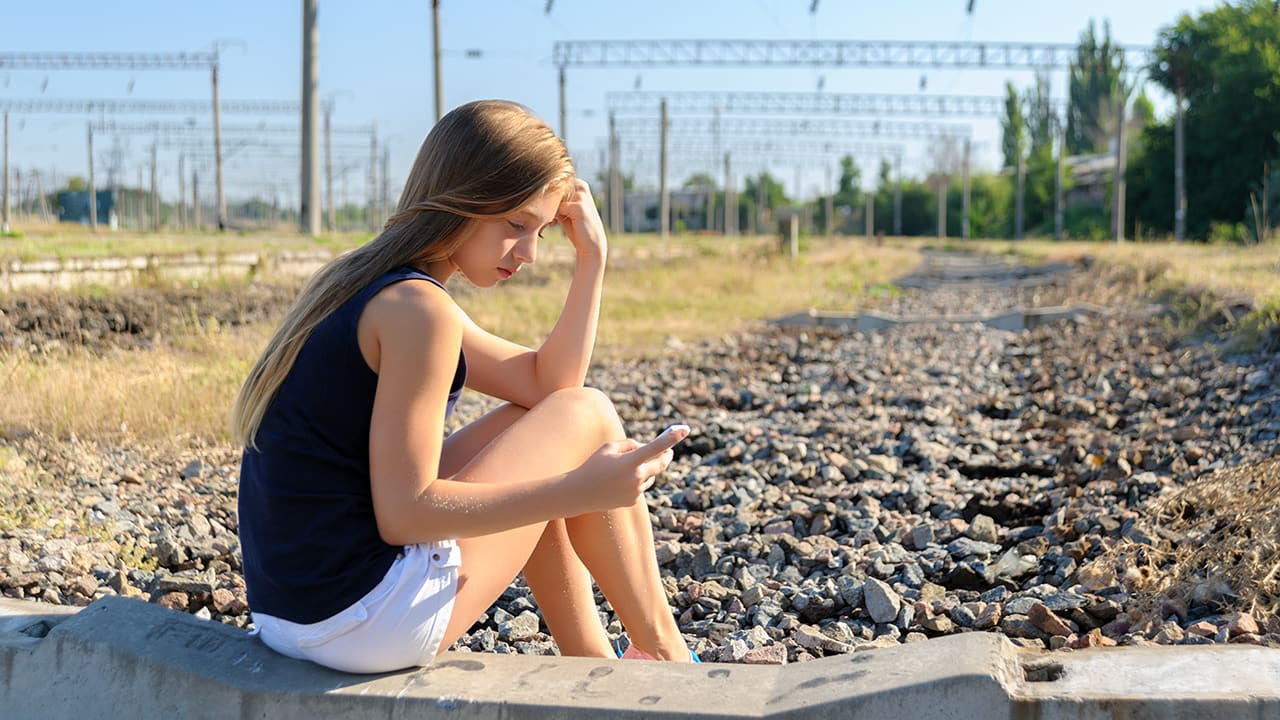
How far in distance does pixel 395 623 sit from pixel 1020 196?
170 feet

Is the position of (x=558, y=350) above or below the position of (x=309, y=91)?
below

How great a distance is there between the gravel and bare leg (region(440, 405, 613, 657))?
53 cm

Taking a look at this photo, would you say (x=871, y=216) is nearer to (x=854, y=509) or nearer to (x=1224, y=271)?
(x=1224, y=271)

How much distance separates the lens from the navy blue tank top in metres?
1.94

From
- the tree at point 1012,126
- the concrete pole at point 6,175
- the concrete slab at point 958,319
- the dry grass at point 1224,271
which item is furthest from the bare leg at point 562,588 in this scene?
the tree at point 1012,126

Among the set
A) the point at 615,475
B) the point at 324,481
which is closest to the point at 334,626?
the point at 324,481

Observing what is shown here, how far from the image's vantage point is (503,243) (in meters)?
2.13

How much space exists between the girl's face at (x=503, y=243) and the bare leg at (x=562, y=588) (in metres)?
0.38

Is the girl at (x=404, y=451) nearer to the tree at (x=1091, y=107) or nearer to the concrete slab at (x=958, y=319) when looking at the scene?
the concrete slab at (x=958, y=319)

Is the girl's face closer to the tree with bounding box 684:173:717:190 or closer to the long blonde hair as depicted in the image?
the long blonde hair

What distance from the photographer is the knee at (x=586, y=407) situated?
2258 mm

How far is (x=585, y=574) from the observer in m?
2.37

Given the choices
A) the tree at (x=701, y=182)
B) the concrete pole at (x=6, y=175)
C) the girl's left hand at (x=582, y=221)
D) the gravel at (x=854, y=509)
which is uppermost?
the tree at (x=701, y=182)

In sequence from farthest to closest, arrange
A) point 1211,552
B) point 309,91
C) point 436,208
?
point 309,91, point 1211,552, point 436,208
